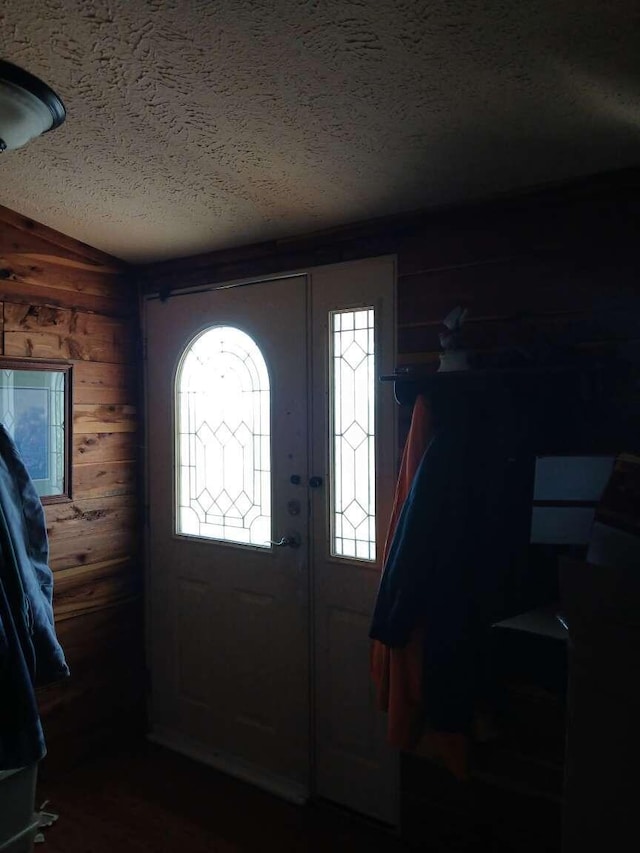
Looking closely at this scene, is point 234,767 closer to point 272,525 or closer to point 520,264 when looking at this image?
point 272,525

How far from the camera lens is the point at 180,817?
238cm

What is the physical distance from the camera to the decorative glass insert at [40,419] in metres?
2.47

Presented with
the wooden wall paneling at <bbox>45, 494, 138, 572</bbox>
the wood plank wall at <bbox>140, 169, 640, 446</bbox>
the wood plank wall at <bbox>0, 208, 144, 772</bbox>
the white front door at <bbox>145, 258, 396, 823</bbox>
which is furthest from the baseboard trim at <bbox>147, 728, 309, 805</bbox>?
the wood plank wall at <bbox>140, 169, 640, 446</bbox>

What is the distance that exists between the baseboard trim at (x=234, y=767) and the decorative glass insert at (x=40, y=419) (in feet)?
3.78

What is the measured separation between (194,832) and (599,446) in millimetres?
1891

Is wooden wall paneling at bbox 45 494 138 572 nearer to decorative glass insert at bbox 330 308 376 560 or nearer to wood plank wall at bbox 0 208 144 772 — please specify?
wood plank wall at bbox 0 208 144 772

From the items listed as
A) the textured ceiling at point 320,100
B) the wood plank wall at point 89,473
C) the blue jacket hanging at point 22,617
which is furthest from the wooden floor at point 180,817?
the textured ceiling at point 320,100

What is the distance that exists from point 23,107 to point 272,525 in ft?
5.16

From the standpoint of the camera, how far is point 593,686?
1007 mm

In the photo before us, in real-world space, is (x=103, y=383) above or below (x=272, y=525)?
above

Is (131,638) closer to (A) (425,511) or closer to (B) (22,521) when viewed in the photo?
(B) (22,521)

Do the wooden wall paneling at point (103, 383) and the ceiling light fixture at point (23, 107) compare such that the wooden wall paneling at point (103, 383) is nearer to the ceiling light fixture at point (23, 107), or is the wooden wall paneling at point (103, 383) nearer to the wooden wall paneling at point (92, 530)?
the wooden wall paneling at point (92, 530)

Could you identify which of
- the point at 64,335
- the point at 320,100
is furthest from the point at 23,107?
the point at 64,335

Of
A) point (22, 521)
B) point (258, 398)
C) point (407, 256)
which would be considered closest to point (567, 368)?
point (407, 256)
